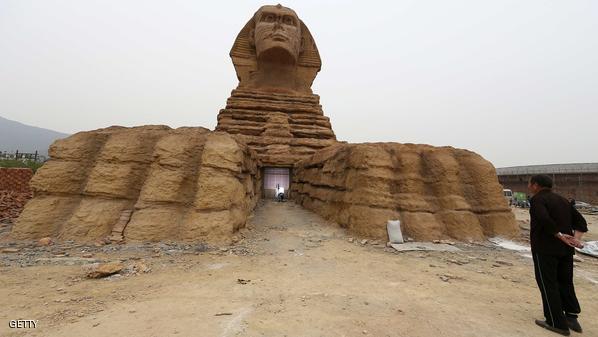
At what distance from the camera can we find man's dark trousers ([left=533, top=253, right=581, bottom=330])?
9.09 feet

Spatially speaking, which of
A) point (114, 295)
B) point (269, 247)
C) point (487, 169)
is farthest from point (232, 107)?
point (114, 295)

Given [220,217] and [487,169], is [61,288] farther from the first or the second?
[487,169]

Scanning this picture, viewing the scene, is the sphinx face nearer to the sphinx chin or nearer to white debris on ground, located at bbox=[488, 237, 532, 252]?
the sphinx chin

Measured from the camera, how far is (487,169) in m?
7.83

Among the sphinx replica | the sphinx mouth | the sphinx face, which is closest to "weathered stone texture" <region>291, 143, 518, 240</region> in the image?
the sphinx replica

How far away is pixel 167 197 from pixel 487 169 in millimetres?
8090

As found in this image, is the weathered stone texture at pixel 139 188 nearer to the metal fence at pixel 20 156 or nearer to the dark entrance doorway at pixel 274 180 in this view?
the dark entrance doorway at pixel 274 180

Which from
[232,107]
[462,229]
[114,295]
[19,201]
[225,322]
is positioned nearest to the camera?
[225,322]

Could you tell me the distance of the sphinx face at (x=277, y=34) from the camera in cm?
1455

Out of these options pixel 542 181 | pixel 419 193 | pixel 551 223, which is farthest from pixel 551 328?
pixel 419 193

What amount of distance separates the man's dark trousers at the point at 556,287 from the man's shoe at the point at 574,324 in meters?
0.04

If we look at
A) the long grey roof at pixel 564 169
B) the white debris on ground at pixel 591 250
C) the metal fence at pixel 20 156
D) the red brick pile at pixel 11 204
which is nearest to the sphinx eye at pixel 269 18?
the red brick pile at pixel 11 204

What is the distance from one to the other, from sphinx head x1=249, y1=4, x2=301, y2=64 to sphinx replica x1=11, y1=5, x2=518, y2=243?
25.1ft

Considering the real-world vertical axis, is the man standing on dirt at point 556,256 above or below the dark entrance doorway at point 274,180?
below
